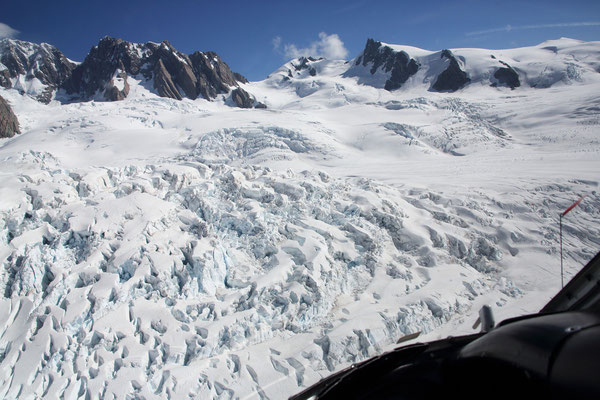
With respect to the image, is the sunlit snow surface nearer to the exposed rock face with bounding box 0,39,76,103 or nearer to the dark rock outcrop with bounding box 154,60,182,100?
the dark rock outcrop with bounding box 154,60,182,100

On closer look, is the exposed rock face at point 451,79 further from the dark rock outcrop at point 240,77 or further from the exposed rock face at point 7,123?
the exposed rock face at point 7,123

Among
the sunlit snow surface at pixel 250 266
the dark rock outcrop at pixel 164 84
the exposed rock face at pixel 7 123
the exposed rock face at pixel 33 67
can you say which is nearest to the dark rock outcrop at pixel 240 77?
the dark rock outcrop at pixel 164 84

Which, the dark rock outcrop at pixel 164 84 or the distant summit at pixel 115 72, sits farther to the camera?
the distant summit at pixel 115 72

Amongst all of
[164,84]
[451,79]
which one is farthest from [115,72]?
[451,79]

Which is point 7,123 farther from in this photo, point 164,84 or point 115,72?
point 115,72

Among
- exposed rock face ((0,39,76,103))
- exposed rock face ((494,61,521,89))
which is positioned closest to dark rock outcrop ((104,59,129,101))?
exposed rock face ((0,39,76,103))

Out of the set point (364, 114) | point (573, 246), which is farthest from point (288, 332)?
point (364, 114)

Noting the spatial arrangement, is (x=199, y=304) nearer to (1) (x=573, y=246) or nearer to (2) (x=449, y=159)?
(1) (x=573, y=246)
